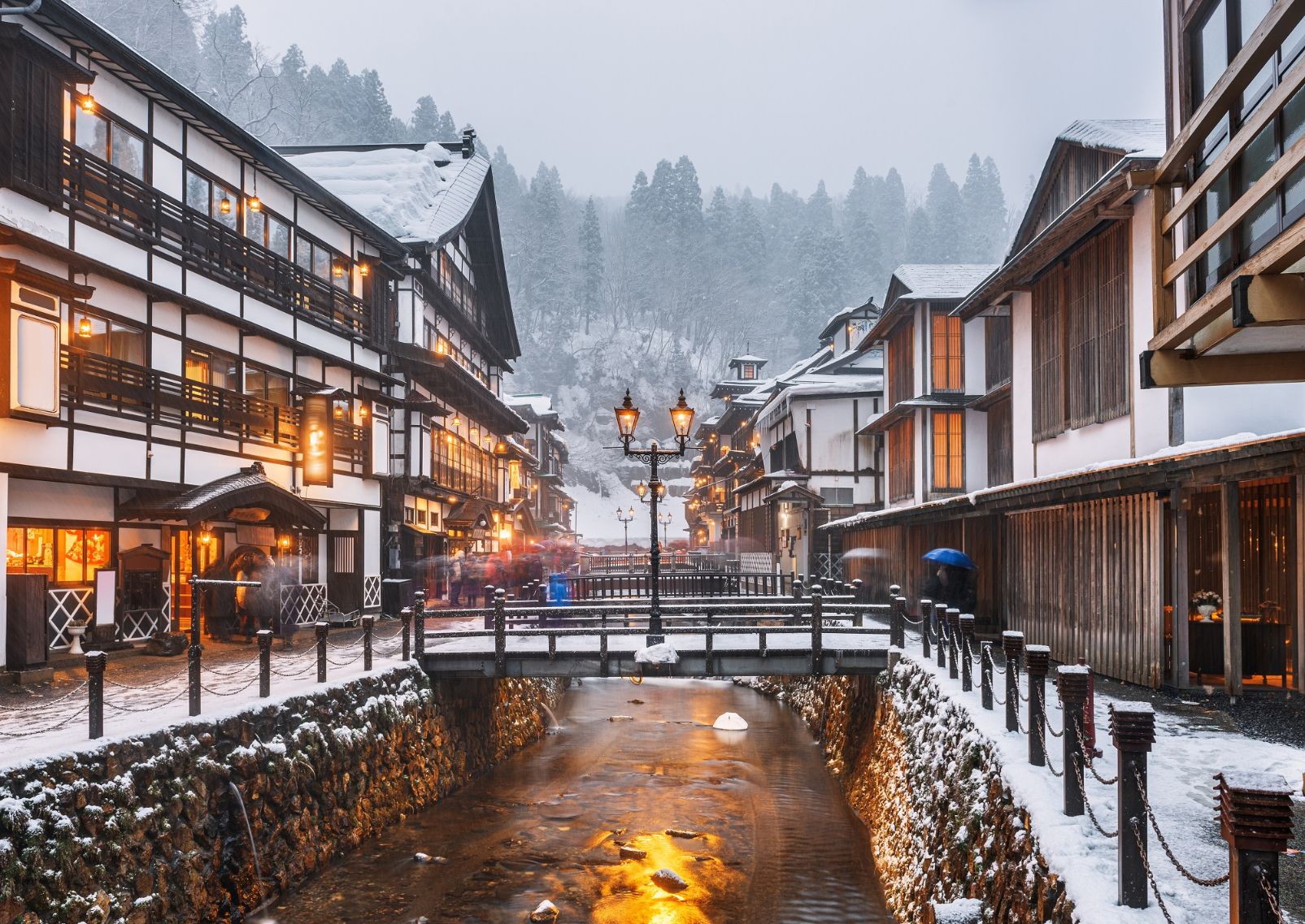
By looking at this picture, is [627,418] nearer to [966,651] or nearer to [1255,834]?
[966,651]

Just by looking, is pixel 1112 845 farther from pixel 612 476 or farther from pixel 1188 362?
pixel 612 476

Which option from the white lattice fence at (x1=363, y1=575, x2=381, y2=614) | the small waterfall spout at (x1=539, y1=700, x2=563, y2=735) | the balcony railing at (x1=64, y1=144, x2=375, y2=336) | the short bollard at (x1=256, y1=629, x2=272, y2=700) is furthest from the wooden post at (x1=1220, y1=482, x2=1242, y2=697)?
the white lattice fence at (x1=363, y1=575, x2=381, y2=614)

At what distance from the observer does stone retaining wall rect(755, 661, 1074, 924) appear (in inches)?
312

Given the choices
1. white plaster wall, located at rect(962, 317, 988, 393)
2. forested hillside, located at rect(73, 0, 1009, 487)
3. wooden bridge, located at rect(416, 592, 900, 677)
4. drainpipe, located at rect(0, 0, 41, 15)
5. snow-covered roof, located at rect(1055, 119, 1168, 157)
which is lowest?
wooden bridge, located at rect(416, 592, 900, 677)

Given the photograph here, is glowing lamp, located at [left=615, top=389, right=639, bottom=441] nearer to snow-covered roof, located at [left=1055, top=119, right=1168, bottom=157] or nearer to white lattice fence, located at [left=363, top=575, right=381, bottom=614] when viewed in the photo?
snow-covered roof, located at [left=1055, top=119, right=1168, bottom=157]

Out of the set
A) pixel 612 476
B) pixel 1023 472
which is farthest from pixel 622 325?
pixel 1023 472

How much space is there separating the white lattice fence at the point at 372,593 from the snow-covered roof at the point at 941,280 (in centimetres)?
1976

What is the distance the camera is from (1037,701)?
8664 mm

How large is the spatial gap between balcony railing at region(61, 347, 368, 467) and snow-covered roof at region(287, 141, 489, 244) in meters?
10.9

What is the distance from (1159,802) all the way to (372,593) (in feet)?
83.3

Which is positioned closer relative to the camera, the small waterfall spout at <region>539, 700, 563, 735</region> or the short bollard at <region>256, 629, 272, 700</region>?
the short bollard at <region>256, 629, 272, 700</region>

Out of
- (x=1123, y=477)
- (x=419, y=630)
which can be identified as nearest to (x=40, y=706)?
(x=419, y=630)

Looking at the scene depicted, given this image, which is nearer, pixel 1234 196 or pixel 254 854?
pixel 1234 196

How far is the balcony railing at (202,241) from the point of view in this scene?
55.1 feet
